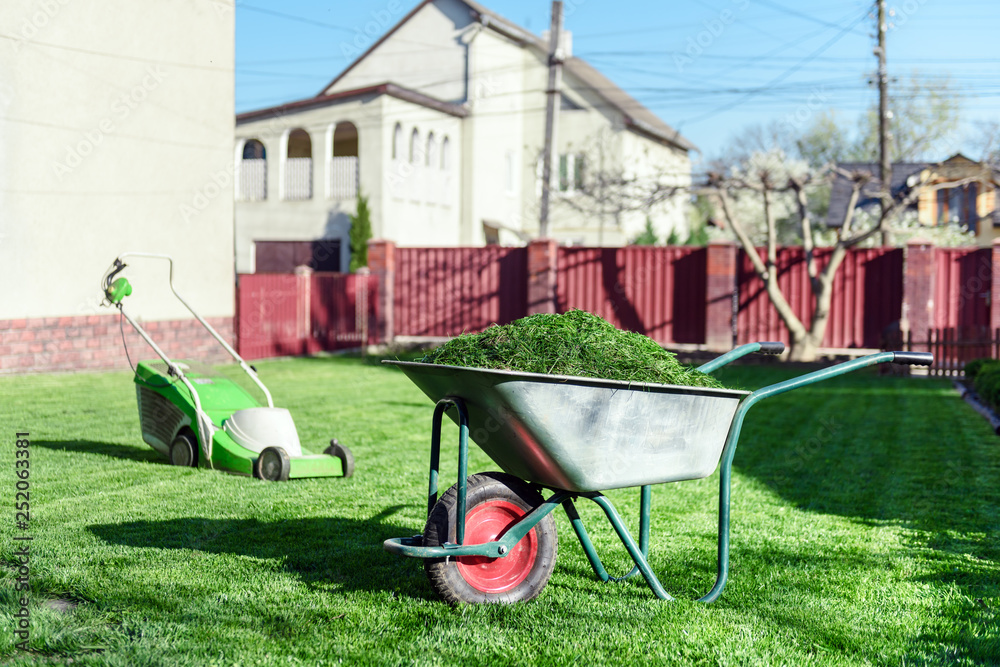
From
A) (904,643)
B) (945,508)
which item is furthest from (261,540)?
(945,508)

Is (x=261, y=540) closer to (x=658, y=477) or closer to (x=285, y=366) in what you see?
(x=658, y=477)

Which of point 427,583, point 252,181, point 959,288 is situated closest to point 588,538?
point 427,583

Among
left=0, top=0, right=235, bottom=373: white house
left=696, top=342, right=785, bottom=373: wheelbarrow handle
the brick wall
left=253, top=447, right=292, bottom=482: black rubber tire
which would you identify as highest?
left=0, top=0, right=235, bottom=373: white house

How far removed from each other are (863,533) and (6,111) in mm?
10626

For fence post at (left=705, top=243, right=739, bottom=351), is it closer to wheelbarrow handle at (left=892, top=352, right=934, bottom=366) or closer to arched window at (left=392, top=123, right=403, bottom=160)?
arched window at (left=392, top=123, right=403, bottom=160)

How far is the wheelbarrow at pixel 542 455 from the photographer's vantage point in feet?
11.7

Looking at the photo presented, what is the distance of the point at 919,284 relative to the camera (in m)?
17.1

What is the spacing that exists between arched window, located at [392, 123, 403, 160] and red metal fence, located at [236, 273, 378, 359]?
7002 mm

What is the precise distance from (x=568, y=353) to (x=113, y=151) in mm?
11034

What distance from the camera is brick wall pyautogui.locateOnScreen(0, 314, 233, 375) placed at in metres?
11.7

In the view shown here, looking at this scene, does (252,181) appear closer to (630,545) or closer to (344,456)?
(344,456)

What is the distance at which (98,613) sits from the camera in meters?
3.54

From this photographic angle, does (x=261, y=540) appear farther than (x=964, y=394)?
No

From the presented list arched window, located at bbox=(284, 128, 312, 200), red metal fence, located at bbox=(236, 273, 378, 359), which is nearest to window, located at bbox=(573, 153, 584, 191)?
arched window, located at bbox=(284, 128, 312, 200)
